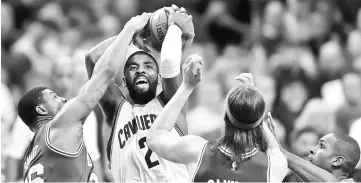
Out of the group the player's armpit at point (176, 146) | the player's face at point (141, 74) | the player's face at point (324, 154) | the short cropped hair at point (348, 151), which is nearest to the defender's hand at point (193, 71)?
the player's armpit at point (176, 146)

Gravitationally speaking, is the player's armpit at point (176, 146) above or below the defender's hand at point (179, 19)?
below

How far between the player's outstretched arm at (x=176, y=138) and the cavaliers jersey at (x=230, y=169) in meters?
0.08

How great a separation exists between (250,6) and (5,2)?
454 centimetres

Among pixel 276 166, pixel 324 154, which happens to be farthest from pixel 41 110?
pixel 324 154

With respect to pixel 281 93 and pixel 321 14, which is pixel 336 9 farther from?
pixel 281 93

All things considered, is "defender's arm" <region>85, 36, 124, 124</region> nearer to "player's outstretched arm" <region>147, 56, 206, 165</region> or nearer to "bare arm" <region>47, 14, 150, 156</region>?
"bare arm" <region>47, 14, 150, 156</region>

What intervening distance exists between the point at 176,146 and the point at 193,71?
0.54 meters

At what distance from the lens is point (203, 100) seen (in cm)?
1166

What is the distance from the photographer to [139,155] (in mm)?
6859

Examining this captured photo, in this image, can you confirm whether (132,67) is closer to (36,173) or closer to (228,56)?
(36,173)

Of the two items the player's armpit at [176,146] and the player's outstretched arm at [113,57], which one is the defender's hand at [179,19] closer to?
the player's outstretched arm at [113,57]

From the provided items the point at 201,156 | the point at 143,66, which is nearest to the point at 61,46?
the point at 143,66

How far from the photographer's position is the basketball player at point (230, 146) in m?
5.54

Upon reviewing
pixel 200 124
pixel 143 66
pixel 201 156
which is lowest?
pixel 200 124
